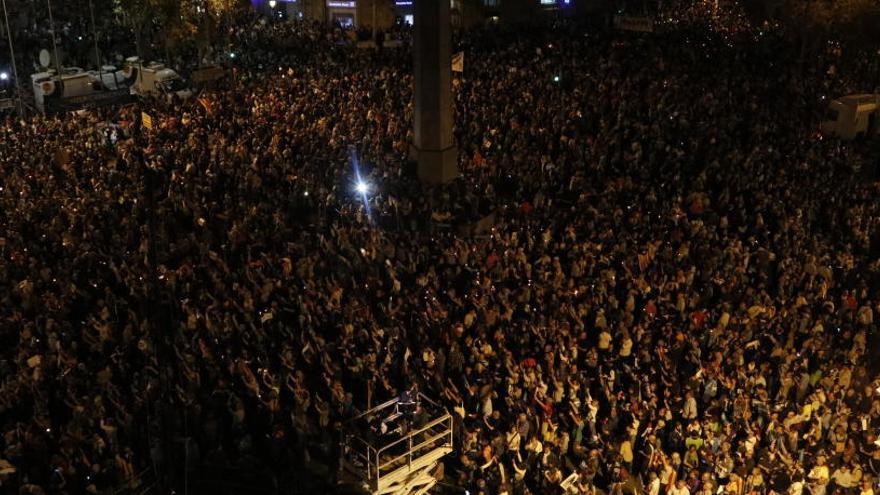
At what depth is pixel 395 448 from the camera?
11.8 m

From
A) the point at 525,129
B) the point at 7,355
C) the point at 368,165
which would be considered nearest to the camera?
the point at 7,355

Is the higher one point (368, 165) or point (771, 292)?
point (368, 165)

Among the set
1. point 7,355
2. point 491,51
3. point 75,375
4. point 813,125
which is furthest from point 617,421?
point 491,51

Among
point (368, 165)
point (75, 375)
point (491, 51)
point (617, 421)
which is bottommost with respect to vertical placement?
point (617, 421)

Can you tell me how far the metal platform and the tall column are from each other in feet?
32.8

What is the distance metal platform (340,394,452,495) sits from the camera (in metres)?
11.2

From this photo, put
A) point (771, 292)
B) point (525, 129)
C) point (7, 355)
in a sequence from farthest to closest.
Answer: point (525, 129) → point (771, 292) → point (7, 355)

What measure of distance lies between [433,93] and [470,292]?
7.27 metres

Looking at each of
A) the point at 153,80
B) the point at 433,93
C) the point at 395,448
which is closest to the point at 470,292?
the point at 395,448

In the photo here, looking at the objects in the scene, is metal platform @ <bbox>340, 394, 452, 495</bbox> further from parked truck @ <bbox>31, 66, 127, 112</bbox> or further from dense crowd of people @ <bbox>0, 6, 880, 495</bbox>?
parked truck @ <bbox>31, 66, 127, 112</bbox>

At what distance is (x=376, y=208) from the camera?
18781 millimetres

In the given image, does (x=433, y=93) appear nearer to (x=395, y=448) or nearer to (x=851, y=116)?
(x=395, y=448)

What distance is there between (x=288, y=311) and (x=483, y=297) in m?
3.31

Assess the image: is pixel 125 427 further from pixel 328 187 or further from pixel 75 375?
pixel 328 187
